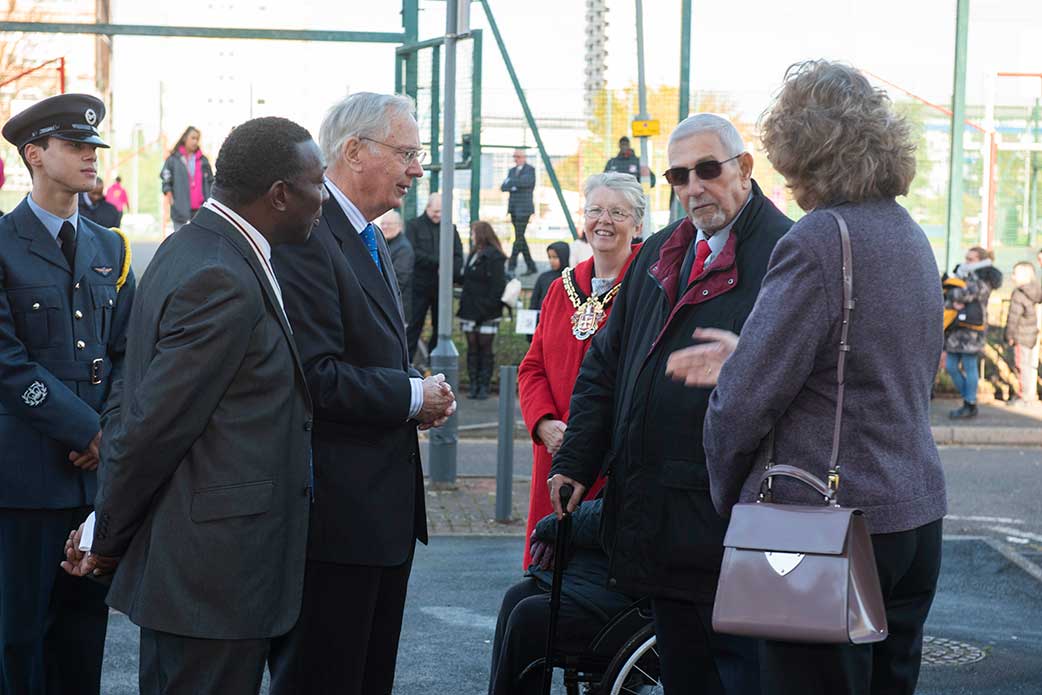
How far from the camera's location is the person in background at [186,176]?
18.1 metres

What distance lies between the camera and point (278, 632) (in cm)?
345

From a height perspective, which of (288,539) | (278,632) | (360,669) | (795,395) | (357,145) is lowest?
(360,669)

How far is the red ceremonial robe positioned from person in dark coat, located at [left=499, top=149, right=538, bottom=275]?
548 inches

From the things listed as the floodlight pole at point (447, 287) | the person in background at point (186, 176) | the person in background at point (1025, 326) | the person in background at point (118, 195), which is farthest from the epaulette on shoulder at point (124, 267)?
the person in background at point (118, 195)

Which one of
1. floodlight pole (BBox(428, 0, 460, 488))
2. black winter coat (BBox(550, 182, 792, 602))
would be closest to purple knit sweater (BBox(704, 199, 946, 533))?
black winter coat (BBox(550, 182, 792, 602))

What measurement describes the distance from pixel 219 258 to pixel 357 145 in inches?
42.7

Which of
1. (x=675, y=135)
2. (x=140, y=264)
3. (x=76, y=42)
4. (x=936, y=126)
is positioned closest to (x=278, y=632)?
(x=675, y=135)

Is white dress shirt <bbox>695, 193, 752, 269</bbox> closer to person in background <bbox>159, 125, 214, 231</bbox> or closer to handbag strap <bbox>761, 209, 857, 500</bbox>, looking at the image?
handbag strap <bbox>761, 209, 857, 500</bbox>

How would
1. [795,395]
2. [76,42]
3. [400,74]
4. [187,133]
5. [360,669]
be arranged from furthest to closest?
[76,42]
[187,133]
[400,74]
[360,669]
[795,395]

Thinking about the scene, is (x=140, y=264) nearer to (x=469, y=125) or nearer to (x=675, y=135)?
(x=469, y=125)

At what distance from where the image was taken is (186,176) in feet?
59.7

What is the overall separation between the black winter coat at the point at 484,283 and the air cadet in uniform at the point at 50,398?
454 inches

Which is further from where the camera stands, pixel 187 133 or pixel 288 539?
pixel 187 133

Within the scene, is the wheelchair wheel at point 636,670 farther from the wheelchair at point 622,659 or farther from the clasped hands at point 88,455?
the clasped hands at point 88,455
